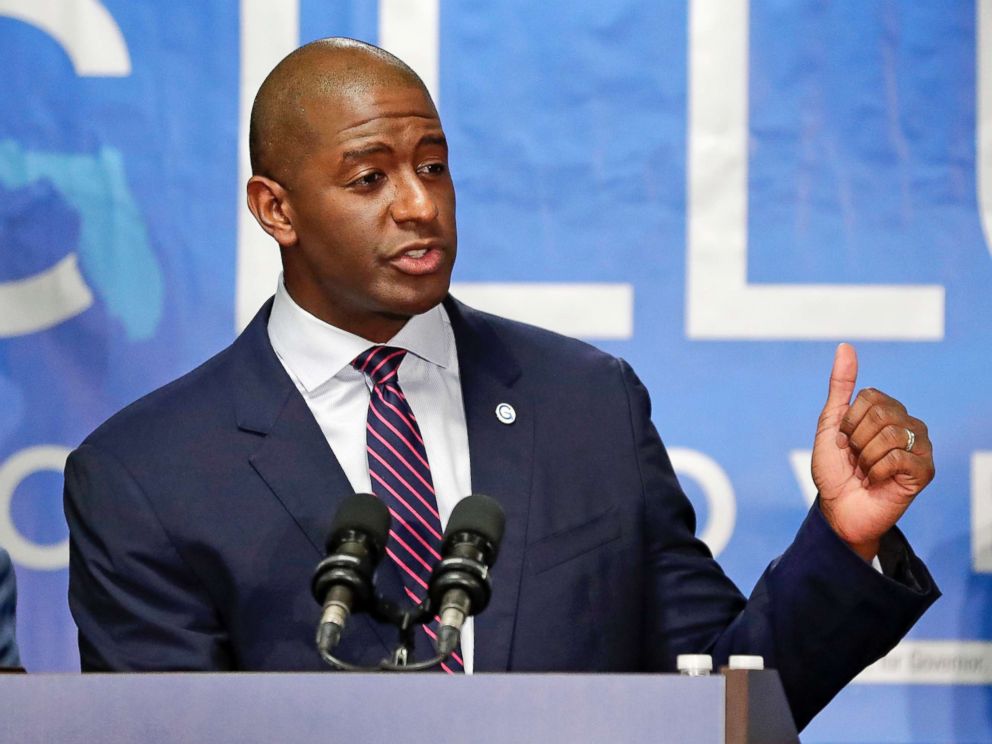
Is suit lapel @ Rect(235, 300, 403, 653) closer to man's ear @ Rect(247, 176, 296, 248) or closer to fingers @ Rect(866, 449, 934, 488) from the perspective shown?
man's ear @ Rect(247, 176, 296, 248)

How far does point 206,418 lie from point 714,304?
3.50ft

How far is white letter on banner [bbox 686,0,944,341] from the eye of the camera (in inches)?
115

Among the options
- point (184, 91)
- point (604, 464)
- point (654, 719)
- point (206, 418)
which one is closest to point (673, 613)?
point (604, 464)

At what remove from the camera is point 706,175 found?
2.97 meters

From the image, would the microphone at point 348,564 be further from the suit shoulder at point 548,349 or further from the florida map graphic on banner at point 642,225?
the florida map graphic on banner at point 642,225

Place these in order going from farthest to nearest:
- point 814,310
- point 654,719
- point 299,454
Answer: point 814,310
point 299,454
point 654,719

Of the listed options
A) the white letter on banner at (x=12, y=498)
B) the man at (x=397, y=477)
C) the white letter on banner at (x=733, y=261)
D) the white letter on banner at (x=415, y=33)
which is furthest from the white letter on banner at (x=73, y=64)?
the white letter on banner at (x=733, y=261)

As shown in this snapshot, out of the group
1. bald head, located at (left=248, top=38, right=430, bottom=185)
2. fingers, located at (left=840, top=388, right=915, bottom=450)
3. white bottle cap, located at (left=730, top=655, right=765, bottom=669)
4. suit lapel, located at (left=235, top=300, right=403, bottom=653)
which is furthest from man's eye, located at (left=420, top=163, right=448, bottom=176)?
white bottle cap, located at (left=730, top=655, right=765, bottom=669)

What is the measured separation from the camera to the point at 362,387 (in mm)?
2320

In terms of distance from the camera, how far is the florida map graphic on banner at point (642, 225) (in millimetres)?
2924

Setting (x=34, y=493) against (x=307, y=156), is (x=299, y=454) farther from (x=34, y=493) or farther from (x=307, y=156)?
(x=34, y=493)

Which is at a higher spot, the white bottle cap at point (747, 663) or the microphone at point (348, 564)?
the microphone at point (348, 564)

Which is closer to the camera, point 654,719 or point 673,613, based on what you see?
point 654,719

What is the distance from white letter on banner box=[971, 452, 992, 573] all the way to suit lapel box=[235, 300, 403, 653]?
1.23m
